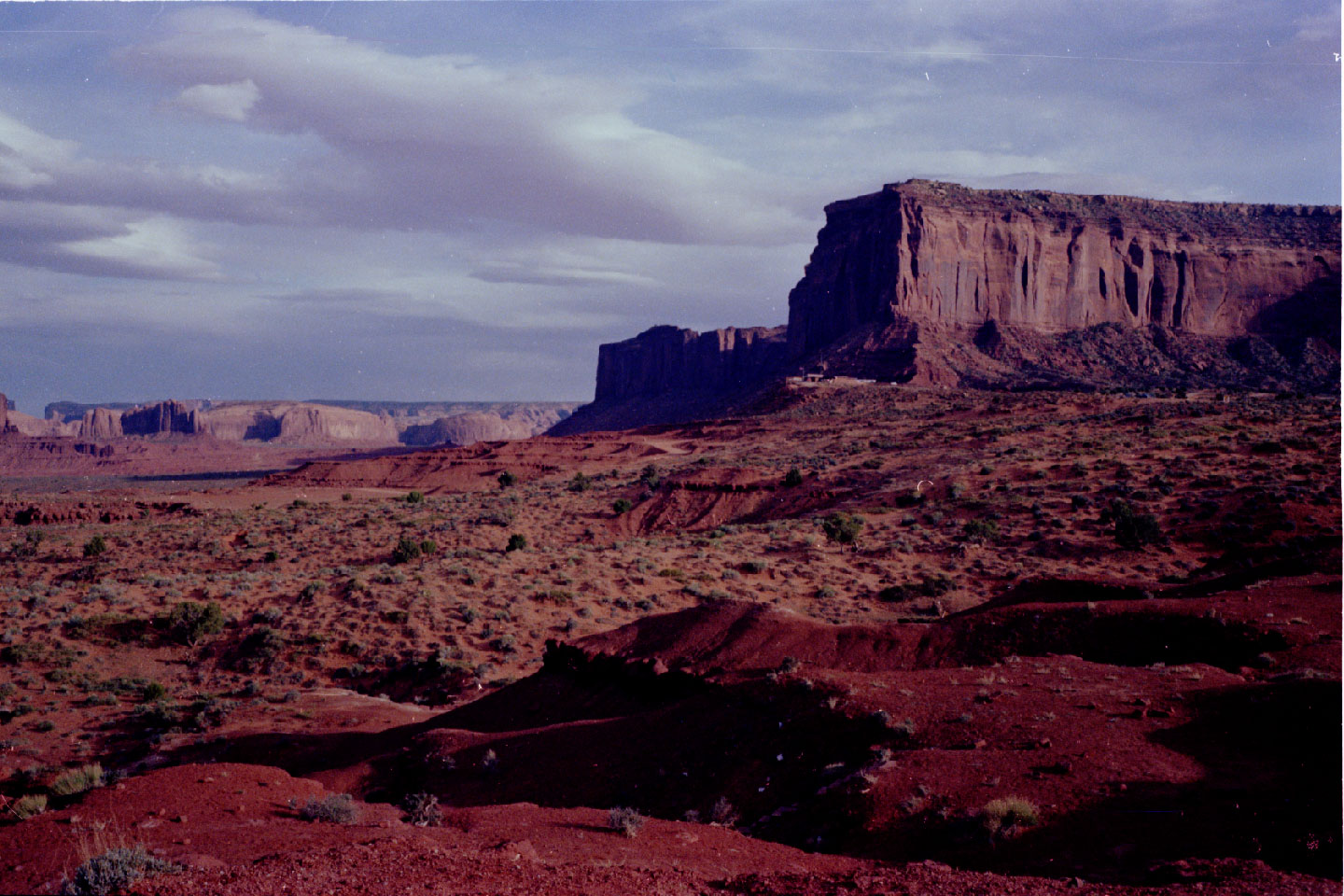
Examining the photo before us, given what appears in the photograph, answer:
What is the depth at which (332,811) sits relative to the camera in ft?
25.6

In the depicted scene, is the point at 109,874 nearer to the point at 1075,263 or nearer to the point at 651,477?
the point at 651,477

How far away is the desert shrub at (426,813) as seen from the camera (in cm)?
808

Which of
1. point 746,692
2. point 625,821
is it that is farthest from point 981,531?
point 625,821

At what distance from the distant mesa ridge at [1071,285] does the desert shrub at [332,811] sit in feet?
294

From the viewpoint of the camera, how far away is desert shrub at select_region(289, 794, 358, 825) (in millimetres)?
7746

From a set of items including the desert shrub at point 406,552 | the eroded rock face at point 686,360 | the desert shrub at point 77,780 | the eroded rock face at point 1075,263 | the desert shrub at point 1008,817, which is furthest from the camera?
the eroded rock face at point 686,360

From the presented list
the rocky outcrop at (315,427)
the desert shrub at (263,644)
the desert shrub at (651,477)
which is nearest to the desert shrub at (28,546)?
the desert shrub at (263,644)

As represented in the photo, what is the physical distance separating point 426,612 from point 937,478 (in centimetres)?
2243

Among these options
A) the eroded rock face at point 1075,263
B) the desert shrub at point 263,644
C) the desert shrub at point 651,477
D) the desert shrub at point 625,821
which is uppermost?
the eroded rock face at point 1075,263

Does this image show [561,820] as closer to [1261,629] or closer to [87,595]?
[1261,629]

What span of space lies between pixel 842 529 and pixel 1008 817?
20.5 m

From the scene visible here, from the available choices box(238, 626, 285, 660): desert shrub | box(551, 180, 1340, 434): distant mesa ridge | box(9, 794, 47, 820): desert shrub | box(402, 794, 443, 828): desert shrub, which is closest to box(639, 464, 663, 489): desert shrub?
box(238, 626, 285, 660): desert shrub

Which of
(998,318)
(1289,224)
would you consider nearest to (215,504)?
(998,318)

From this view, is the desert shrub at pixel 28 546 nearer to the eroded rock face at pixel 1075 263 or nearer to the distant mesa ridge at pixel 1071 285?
the distant mesa ridge at pixel 1071 285
